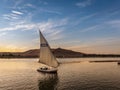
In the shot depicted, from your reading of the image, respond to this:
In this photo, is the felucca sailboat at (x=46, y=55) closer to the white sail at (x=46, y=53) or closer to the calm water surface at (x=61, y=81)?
the white sail at (x=46, y=53)

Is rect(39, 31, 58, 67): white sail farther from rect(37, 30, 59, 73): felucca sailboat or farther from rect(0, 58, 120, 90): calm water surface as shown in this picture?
rect(0, 58, 120, 90): calm water surface

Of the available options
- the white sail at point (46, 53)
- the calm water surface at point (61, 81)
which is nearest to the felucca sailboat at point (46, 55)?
the white sail at point (46, 53)

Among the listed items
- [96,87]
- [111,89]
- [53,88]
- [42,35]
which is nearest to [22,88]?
[53,88]

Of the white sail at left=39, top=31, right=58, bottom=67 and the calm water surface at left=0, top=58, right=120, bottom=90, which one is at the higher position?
the white sail at left=39, top=31, right=58, bottom=67

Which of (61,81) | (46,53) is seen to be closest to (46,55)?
(46,53)

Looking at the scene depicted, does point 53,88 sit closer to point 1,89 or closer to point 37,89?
point 37,89

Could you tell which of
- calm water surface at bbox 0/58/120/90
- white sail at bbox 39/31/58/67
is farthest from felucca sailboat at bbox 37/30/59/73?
calm water surface at bbox 0/58/120/90

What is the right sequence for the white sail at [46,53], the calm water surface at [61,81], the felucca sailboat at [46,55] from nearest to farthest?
the calm water surface at [61,81], the felucca sailboat at [46,55], the white sail at [46,53]

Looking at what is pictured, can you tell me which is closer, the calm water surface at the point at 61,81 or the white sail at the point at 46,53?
the calm water surface at the point at 61,81

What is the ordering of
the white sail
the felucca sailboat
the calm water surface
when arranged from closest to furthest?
the calm water surface < the felucca sailboat < the white sail

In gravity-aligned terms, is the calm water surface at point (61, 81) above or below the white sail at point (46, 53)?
below

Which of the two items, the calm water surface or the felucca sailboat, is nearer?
the calm water surface

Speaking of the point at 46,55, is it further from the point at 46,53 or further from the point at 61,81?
the point at 61,81

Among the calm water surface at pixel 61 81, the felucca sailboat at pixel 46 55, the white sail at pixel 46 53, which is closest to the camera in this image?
the calm water surface at pixel 61 81
